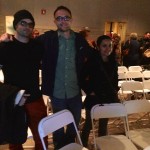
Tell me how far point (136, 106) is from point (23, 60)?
1.45 m

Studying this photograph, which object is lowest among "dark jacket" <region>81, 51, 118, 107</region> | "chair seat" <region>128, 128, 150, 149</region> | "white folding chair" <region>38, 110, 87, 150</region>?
"chair seat" <region>128, 128, 150, 149</region>

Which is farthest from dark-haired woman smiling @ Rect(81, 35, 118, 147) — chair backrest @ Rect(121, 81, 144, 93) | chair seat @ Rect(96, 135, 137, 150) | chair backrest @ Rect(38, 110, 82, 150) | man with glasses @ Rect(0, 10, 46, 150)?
chair backrest @ Rect(121, 81, 144, 93)

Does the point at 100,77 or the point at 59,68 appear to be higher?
the point at 59,68

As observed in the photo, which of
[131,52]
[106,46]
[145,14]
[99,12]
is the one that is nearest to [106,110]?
[106,46]

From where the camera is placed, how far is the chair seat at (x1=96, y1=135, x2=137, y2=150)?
259 centimetres

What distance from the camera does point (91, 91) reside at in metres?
2.90

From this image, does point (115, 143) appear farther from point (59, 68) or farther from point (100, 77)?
point (59, 68)

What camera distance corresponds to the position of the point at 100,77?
112 inches

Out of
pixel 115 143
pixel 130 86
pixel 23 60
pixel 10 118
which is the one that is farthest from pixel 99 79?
pixel 130 86

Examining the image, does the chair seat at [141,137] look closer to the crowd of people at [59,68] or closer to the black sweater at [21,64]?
the crowd of people at [59,68]

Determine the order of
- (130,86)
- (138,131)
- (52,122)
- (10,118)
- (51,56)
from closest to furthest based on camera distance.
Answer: (10,118)
(52,122)
(51,56)
(138,131)
(130,86)

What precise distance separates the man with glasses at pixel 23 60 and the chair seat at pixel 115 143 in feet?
2.41

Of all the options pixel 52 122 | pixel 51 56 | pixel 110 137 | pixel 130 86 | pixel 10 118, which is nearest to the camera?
pixel 10 118

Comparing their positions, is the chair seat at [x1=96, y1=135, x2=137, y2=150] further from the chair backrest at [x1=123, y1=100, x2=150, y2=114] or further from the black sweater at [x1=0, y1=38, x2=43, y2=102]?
the black sweater at [x1=0, y1=38, x2=43, y2=102]
